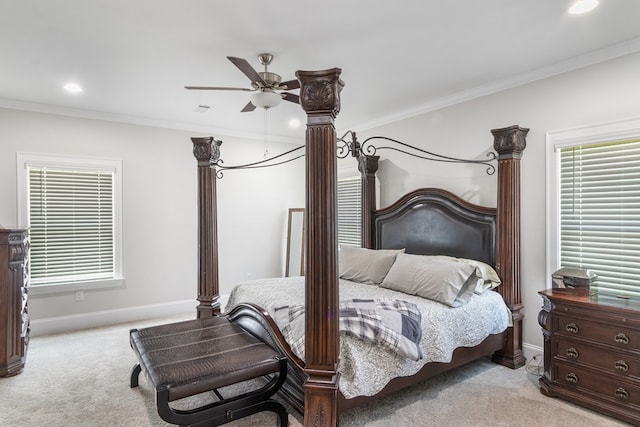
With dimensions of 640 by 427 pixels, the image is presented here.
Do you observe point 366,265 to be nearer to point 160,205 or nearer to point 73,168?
point 160,205

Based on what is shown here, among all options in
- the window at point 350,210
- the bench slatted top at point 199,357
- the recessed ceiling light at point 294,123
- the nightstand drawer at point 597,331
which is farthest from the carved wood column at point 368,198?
the nightstand drawer at point 597,331

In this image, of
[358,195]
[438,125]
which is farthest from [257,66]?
[358,195]

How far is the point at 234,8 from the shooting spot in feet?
7.48

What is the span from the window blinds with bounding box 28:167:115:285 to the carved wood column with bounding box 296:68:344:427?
151 inches

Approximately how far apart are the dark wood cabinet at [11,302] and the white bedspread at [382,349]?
1895mm

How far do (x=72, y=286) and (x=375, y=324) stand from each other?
4.00m

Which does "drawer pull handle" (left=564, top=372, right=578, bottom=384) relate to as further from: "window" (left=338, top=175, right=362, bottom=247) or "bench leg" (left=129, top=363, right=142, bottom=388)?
"bench leg" (left=129, top=363, right=142, bottom=388)

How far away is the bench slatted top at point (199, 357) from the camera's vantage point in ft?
6.78

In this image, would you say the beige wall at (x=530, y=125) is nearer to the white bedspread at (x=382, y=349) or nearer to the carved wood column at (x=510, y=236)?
the carved wood column at (x=510, y=236)

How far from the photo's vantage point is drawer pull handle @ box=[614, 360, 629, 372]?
2.41 m

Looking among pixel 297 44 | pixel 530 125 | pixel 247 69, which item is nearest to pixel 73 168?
pixel 247 69

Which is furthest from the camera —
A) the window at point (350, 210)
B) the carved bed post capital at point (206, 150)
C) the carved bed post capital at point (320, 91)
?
the window at point (350, 210)

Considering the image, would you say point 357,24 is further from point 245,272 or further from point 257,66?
point 245,272

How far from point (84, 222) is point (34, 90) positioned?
1.63 metres
